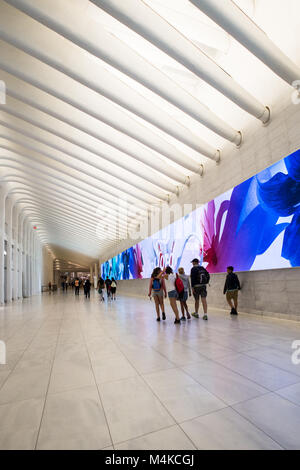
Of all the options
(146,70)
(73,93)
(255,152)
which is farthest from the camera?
(73,93)

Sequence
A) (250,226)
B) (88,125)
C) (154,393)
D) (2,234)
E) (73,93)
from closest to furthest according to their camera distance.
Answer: (154,393), (250,226), (73,93), (88,125), (2,234)

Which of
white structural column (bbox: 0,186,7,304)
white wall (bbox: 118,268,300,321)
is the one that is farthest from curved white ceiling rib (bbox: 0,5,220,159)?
white structural column (bbox: 0,186,7,304)

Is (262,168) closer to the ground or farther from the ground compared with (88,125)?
closer to the ground

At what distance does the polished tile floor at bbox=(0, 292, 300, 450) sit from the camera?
1.72 m

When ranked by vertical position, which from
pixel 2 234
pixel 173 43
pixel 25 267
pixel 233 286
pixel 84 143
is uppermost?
pixel 84 143

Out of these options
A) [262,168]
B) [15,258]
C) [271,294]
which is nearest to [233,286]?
[271,294]

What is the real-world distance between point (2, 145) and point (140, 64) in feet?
30.2

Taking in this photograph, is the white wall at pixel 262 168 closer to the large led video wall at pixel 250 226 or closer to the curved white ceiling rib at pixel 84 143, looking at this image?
the large led video wall at pixel 250 226

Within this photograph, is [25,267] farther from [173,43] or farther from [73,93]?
[173,43]

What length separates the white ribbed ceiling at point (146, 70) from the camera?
5.07 metres

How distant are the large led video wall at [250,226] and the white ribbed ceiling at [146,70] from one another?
165cm

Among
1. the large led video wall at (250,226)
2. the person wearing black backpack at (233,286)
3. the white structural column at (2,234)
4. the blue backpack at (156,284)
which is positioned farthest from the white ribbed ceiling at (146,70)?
the white structural column at (2,234)

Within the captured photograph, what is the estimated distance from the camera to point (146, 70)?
19.9 ft

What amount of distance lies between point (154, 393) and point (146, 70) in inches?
264
